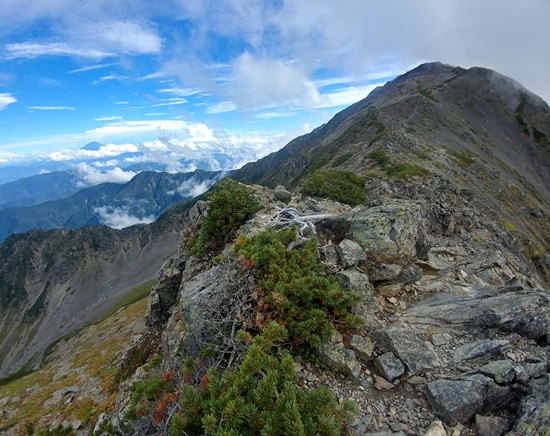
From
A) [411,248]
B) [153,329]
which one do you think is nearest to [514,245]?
[411,248]

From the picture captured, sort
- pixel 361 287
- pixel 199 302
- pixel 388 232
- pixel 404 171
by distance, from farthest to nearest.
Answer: pixel 404 171 → pixel 388 232 → pixel 199 302 → pixel 361 287

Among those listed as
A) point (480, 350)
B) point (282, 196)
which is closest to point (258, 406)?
point (480, 350)

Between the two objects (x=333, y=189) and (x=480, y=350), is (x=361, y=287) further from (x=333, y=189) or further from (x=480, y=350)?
(x=333, y=189)

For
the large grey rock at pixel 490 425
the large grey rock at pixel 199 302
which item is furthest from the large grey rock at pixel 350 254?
the large grey rock at pixel 490 425

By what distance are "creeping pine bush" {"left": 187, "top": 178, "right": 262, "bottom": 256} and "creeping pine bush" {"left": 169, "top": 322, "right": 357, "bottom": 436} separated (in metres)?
11.6

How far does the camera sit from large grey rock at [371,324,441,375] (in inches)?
306

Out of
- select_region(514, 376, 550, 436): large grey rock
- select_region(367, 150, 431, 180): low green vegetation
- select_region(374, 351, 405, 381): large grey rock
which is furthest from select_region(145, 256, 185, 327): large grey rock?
select_region(367, 150, 431, 180): low green vegetation

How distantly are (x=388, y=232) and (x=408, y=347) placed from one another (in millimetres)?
5286

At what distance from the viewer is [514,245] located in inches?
1545

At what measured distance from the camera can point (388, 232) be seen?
12477 millimetres

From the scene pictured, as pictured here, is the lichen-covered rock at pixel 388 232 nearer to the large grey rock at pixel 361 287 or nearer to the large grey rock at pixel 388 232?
the large grey rock at pixel 388 232

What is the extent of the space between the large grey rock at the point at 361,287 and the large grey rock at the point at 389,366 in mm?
1739

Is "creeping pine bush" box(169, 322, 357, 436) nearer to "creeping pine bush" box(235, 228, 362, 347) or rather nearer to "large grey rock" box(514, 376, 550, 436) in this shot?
"creeping pine bush" box(235, 228, 362, 347)

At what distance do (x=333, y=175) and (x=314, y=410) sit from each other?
31.1 m
